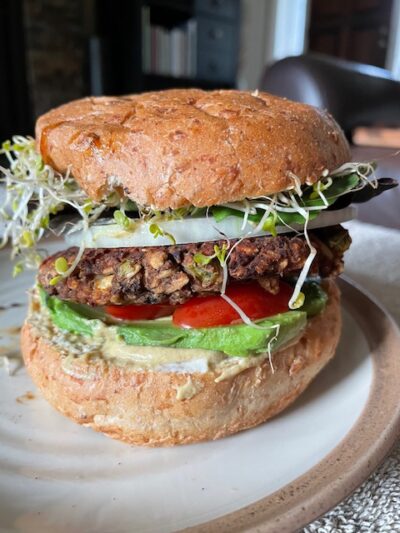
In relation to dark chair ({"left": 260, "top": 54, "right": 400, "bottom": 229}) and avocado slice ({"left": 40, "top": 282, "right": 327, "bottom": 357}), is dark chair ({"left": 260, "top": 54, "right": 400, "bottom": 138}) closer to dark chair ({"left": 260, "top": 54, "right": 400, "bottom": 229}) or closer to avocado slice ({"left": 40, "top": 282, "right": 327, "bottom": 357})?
dark chair ({"left": 260, "top": 54, "right": 400, "bottom": 229})

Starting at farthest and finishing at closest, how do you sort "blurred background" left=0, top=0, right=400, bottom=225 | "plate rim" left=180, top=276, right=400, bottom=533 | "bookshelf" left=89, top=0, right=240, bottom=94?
"bookshelf" left=89, top=0, right=240, bottom=94 < "blurred background" left=0, top=0, right=400, bottom=225 < "plate rim" left=180, top=276, right=400, bottom=533

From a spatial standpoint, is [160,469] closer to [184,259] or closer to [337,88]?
[184,259]

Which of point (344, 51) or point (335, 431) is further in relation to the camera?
point (344, 51)

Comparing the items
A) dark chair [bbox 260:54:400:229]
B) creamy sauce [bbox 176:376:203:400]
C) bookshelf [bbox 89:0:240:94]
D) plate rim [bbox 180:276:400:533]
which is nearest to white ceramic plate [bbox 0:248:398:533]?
plate rim [bbox 180:276:400:533]

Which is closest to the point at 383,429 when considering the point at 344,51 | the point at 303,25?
the point at 303,25

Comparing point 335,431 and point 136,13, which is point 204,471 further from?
point 136,13

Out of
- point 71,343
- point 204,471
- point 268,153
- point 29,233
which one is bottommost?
point 204,471

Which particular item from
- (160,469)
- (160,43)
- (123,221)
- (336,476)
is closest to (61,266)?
(123,221)
